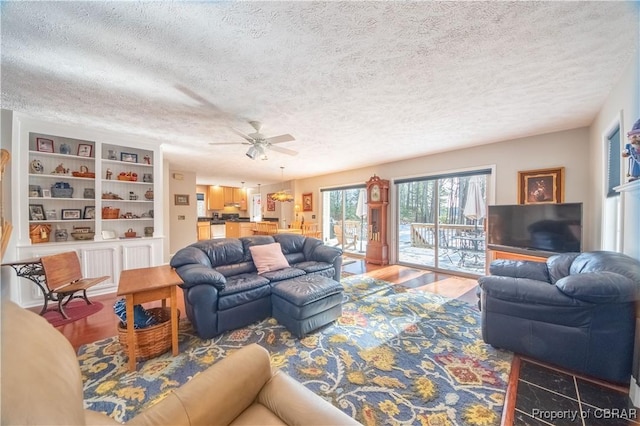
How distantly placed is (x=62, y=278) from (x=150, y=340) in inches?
72.9

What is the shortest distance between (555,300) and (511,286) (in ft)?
0.89

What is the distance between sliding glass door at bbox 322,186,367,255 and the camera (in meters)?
6.82

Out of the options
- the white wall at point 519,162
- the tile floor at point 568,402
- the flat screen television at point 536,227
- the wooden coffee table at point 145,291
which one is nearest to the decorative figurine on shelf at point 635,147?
the tile floor at point 568,402

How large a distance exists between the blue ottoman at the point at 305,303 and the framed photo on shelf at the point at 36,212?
141 inches

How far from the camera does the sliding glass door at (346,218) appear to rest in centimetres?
682

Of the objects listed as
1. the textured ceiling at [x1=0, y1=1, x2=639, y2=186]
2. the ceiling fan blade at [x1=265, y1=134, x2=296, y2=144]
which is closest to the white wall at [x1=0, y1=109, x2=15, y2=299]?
the textured ceiling at [x1=0, y1=1, x2=639, y2=186]

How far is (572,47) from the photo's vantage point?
5.79 ft

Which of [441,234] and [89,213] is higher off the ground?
[89,213]

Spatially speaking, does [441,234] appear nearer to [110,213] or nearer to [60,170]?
[110,213]

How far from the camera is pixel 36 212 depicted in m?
3.41

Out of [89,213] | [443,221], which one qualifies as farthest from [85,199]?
[443,221]

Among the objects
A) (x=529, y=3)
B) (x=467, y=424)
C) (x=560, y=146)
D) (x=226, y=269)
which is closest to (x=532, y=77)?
(x=529, y=3)

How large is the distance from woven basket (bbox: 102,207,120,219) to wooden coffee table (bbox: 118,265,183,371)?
2312 millimetres

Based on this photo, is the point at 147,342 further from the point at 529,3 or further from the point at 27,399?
the point at 529,3
